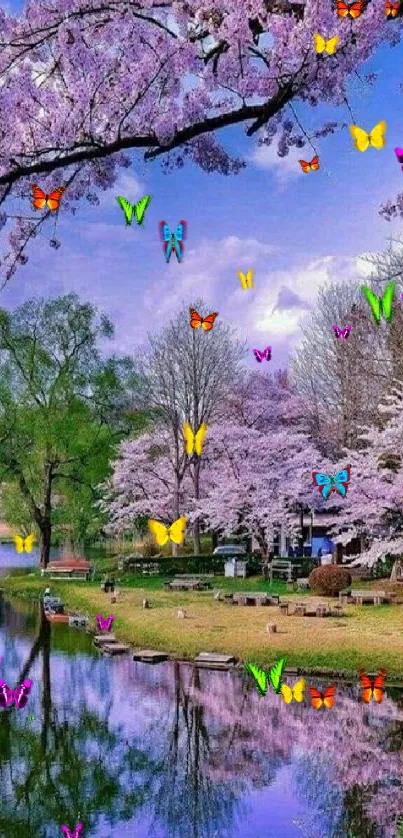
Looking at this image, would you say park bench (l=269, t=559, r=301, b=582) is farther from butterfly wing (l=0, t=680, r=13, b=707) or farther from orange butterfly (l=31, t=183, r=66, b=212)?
orange butterfly (l=31, t=183, r=66, b=212)

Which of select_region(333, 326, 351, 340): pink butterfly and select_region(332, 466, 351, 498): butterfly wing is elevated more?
select_region(333, 326, 351, 340): pink butterfly

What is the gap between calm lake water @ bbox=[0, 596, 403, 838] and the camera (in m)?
11.3

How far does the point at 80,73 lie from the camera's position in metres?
7.41

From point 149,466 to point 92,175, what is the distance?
36.4 meters

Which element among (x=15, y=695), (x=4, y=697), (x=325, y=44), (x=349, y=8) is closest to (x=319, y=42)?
(x=325, y=44)

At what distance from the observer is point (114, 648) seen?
71.0 ft

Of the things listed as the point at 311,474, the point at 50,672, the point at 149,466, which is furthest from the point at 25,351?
the point at 50,672

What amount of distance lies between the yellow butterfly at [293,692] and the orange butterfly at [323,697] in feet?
0.70

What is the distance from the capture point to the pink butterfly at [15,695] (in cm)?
1719

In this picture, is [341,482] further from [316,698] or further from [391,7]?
[391,7]

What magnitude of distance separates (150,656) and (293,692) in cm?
437

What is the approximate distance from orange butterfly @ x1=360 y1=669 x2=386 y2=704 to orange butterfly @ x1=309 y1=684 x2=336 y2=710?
638mm

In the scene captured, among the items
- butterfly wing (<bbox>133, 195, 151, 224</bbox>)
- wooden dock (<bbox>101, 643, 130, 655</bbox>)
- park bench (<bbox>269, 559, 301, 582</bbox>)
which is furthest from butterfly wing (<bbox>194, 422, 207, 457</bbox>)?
butterfly wing (<bbox>133, 195, 151, 224</bbox>)

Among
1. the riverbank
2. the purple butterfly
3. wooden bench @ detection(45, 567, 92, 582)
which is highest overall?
the purple butterfly
